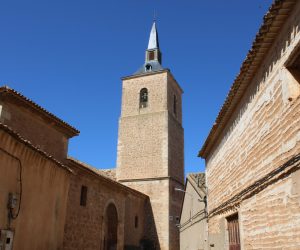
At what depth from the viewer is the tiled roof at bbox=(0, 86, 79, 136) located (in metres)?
11.1

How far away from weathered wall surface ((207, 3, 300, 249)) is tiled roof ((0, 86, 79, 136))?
23.4 feet

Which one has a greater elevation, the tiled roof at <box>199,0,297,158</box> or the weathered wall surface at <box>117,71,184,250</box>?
the weathered wall surface at <box>117,71,184,250</box>

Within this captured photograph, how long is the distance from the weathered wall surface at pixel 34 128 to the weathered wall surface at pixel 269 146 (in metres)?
7.33

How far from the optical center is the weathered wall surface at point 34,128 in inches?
447

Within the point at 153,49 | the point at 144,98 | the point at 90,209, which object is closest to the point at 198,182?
the point at 90,209

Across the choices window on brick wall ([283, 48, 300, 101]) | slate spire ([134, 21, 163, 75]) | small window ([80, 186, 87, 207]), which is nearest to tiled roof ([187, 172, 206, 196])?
small window ([80, 186, 87, 207])

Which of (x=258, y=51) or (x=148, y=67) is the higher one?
(x=148, y=67)

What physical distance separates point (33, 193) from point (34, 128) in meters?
5.69

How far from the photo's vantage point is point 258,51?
17.9 feet

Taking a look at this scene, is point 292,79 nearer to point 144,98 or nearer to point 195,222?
point 195,222

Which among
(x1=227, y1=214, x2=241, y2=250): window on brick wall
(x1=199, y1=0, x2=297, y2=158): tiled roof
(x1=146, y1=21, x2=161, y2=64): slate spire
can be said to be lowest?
(x1=227, y1=214, x2=241, y2=250): window on brick wall

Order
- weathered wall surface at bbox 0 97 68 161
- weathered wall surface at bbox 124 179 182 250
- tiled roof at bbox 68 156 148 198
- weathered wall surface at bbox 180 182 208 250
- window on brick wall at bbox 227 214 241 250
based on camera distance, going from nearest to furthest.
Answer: window on brick wall at bbox 227 214 241 250 < weathered wall surface at bbox 0 97 68 161 < weathered wall surface at bbox 180 182 208 250 < tiled roof at bbox 68 156 148 198 < weathered wall surface at bbox 124 179 182 250

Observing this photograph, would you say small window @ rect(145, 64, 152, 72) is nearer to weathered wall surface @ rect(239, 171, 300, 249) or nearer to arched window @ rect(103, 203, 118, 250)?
arched window @ rect(103, 203, 118, 250)

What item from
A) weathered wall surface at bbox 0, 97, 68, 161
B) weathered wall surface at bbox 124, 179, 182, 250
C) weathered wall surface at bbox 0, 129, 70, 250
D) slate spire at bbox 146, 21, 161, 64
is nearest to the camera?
weathered wall surface at bbox 0, 129, 70, 250
